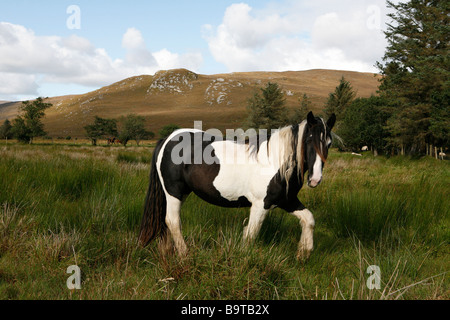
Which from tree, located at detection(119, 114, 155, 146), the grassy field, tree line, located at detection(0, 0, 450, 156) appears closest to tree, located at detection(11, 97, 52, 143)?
tree, located at detection(119, 114, 155, 146)

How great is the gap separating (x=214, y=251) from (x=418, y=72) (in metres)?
24.8

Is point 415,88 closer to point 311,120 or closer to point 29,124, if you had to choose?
point 311,120

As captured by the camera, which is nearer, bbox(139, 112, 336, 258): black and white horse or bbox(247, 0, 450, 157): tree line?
bbox(139, 112, 336, 258): black and white horse

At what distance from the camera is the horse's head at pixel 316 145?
106 inches

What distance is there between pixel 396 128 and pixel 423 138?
2.36 m

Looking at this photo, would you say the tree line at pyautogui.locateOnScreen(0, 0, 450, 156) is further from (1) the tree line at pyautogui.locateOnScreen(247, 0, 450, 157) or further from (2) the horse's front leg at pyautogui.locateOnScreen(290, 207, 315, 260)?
(2) the horse's front leg at pyautogui.locateOnScreen(290, 207, 315, 260)

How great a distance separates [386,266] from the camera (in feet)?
9.00

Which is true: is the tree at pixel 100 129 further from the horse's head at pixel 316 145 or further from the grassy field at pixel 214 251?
the horse's head at pixel 316 145

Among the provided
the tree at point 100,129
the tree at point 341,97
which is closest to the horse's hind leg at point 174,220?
the tree at point 341,97

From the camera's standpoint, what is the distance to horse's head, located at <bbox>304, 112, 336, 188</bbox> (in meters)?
2.69

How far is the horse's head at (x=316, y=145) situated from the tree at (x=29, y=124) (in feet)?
209

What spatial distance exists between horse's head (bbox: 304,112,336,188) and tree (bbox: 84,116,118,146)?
218ft

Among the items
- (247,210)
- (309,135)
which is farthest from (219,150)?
(247,210)
